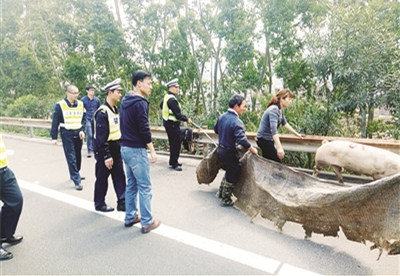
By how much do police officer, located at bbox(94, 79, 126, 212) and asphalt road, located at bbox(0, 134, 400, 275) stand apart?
305 millimetres

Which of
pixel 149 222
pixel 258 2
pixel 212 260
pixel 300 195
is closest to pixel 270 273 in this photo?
pixel 212 260

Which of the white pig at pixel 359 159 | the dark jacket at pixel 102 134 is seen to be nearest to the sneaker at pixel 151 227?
the dark jacket at pixel 102 134

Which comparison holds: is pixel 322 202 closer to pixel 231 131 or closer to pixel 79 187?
pixel 231 131

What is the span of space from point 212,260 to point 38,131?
14.4m

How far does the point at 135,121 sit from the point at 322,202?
7.81ft

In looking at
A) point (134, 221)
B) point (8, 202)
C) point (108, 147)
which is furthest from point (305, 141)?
point (8, 202)

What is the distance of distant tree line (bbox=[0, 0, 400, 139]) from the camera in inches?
266

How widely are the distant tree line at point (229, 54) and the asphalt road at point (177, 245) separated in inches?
166

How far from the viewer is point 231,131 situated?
14.8 feet

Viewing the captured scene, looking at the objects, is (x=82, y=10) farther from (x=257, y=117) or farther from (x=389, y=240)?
(x=389, y=240)

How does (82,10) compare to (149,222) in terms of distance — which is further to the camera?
(82,10)

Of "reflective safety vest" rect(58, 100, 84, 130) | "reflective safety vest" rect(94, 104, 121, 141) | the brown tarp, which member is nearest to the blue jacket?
the brown tarp

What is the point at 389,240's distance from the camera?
9.33 feet

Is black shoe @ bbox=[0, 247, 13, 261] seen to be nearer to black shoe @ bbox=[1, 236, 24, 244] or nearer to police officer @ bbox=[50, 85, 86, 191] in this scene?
black shoe @ bbox=[1, 236, 24, 244]
